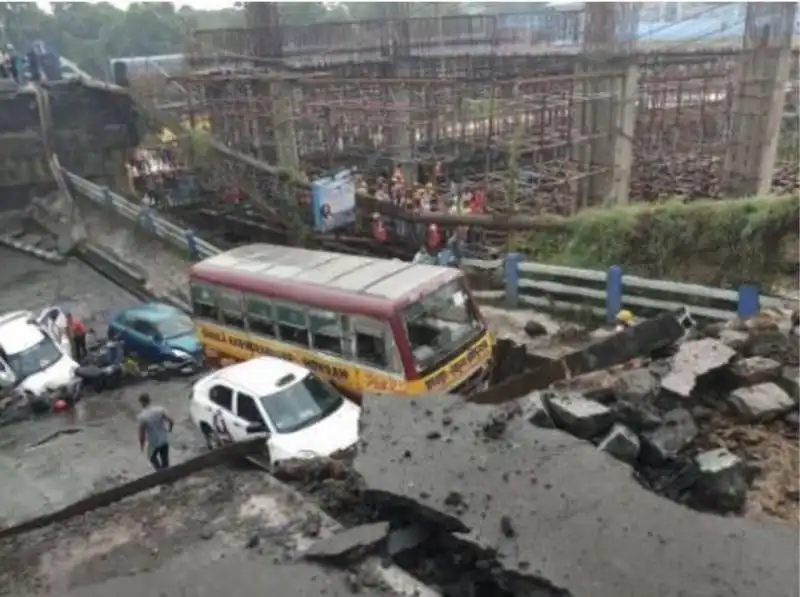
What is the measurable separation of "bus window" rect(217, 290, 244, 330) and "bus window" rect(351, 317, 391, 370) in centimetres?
278

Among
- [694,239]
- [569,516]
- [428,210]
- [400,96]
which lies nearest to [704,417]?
[569,516]

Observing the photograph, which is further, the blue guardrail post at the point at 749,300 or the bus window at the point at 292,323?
the bus window at the point at 292,323

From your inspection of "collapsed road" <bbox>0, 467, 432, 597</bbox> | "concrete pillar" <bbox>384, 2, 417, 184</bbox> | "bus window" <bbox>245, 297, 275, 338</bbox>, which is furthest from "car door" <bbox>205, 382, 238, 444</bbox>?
"concrete pillar" <bbox>384, 2, 417, 184</bbox>

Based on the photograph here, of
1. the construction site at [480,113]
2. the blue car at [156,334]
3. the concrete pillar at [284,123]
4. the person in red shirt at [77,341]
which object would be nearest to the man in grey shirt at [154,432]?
the blue car at [156,334]

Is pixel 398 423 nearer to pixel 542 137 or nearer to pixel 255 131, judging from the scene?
pixel 542 137

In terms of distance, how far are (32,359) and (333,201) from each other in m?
7.26

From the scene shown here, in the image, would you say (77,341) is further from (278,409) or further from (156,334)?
(278,409)

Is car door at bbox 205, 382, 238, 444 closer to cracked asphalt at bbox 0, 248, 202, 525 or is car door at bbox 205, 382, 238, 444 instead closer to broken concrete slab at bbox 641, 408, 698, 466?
cracked asphalt at bbox 0, 248, 202, 525

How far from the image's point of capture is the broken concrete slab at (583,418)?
22.0 ft

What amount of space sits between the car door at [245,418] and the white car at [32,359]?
5323 millimetres

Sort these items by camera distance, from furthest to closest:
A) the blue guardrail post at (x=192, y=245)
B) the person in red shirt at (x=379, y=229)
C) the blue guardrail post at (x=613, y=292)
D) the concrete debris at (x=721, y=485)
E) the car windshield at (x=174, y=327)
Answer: the blue guardrail post at (x=192, y=245), the person in red shirt at (x=379, y=229), the car windshield at (x=174, y=327), the blue guardrail post at (x=613, y=292), the concrete debris at (x=721, y=485)

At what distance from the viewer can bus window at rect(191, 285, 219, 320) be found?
44.9ft

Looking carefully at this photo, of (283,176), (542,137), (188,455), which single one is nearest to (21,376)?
(188,455)

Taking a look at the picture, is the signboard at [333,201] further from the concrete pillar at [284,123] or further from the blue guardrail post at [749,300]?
the blue guardrail post at [749,300]
